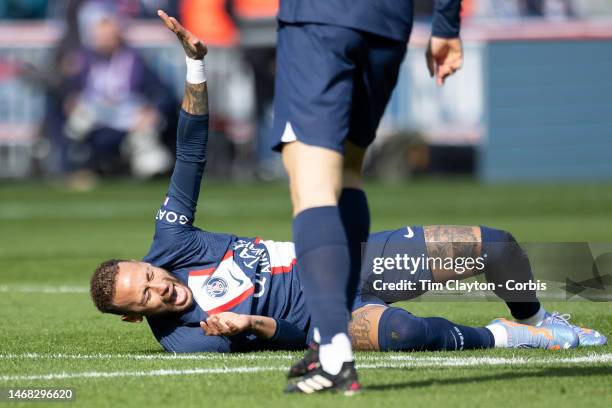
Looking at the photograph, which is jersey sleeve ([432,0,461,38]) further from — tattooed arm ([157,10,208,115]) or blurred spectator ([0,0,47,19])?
blurred spectator ([0,0,47,19])

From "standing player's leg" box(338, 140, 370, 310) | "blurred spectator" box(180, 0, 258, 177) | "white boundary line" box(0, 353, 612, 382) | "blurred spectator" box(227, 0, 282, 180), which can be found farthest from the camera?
"blurred spectator" box(180, 0, 258, 177)

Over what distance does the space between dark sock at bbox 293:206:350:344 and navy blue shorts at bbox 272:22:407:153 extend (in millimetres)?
248

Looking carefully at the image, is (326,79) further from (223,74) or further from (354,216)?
(223,74)

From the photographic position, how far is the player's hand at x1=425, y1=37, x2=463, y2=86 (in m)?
4.64

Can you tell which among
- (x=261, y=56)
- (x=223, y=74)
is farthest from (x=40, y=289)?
(x=223, y=74)

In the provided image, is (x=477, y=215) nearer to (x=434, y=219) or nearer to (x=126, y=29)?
(x=434, y=219)

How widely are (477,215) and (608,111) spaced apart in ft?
31.8

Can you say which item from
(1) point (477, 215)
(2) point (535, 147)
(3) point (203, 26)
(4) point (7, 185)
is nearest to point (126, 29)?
(3) point (203, 26)

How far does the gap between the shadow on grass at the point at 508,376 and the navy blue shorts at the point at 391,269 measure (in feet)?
3.59

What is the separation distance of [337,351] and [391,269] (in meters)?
1.74

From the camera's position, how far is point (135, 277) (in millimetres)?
5641

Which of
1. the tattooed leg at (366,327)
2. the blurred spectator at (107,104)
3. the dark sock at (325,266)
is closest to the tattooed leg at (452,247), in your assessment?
the tattooed leg at (366,327)

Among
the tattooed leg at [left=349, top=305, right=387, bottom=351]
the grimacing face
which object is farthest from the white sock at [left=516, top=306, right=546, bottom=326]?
the grimacing face

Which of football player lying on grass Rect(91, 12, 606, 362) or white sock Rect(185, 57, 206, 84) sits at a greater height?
white sock Rect(185, 57, 206, 84)
